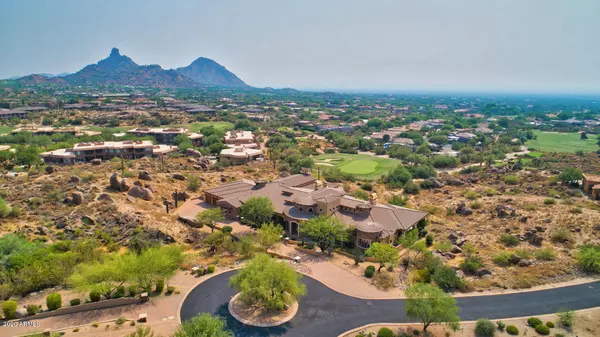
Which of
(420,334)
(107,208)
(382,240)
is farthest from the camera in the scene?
(107,208)

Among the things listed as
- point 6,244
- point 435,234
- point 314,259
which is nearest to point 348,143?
point 435,234

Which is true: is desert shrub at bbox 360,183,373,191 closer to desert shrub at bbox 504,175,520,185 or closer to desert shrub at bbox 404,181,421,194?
desert shrub at bbox 404,181,421,194

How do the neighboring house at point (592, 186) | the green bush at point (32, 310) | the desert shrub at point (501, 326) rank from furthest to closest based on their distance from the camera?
the neighboring house at point (592, 186) → the desert shrub at point (501, 326) → the green bush at point (32, 310)

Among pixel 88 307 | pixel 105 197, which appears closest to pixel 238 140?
pixel 105 197

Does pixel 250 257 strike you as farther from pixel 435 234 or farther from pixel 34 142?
pixel 34 142

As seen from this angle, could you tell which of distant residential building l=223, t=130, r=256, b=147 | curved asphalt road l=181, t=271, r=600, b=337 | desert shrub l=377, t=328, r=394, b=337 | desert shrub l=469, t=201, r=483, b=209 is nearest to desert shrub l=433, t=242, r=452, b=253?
curved asphalt road l=181, t=271, r=600, b=337

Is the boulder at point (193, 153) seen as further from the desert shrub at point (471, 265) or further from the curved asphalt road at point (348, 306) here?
the desert shrub at point (471, 265)

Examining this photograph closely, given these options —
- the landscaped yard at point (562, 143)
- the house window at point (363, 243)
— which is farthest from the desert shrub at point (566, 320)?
the landscaped yard at point (562, 143)
